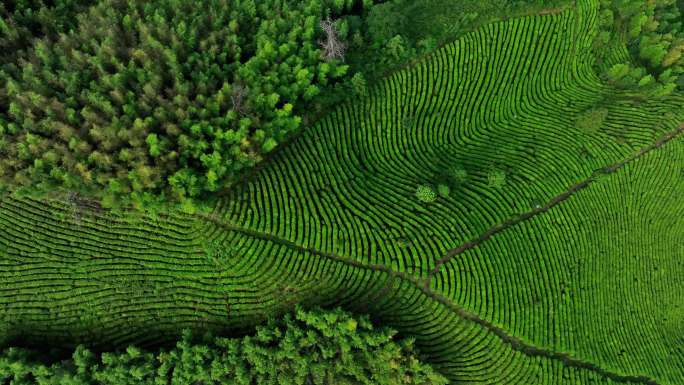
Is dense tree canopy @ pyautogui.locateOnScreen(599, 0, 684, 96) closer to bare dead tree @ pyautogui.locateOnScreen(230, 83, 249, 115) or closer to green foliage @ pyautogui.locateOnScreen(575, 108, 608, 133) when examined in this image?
green foliage @ pyautogui.locateOnScreen(575, 108, 608, 133)

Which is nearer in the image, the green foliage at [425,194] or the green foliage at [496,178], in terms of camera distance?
the green foliage at [425,194]

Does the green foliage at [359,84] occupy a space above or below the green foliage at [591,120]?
above

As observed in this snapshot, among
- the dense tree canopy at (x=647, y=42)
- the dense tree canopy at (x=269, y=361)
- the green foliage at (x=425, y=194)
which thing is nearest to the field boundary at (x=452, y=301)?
the dense tree canopy at (x=269, y=361)

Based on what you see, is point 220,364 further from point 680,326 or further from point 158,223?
point 680,326

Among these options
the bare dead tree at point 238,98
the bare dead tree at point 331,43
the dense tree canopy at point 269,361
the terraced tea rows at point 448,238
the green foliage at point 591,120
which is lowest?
the dense tree canopy at point 269,361

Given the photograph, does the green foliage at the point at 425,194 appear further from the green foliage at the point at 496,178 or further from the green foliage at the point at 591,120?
the green foliage at the point at 591,120

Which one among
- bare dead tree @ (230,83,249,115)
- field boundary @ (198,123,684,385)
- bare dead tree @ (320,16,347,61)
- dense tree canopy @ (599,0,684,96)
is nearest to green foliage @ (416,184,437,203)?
field boundary @ (198,123,684,385)
